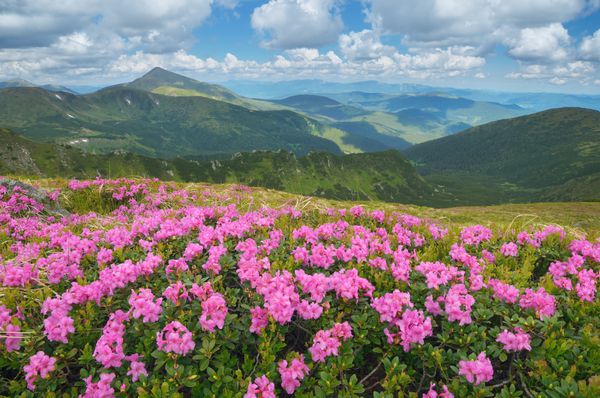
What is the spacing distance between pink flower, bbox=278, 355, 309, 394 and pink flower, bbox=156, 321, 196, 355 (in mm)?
1063

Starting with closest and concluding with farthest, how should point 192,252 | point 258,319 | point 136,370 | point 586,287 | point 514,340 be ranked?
point 136,370, point 514,340, point 258,319, point 586,287, point 192,252

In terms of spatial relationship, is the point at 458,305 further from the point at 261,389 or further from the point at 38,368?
the point at 38,368

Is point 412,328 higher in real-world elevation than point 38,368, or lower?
higher

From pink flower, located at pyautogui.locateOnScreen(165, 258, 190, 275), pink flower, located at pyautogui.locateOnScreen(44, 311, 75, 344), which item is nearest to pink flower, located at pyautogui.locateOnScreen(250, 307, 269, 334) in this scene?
pink flower, located at pyautogui.locateOnScreen(165, 258, 190, 275)

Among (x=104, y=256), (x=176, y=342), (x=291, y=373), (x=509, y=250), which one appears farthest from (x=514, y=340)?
(x=104, y=256)

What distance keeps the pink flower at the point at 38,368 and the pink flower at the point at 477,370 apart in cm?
465

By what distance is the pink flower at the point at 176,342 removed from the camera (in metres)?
3.83

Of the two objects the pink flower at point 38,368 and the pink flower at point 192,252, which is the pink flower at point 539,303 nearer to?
the pink flower at point 192,252

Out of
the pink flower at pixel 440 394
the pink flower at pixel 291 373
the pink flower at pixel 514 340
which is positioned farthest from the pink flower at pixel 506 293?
the pink flower at pixel 291 373

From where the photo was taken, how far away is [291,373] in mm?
3879

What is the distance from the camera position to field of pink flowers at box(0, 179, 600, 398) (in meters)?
3.88

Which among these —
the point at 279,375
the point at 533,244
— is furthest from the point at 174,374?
the point at 533,244

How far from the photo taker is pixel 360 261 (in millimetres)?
5906

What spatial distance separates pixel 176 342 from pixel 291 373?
135cm
